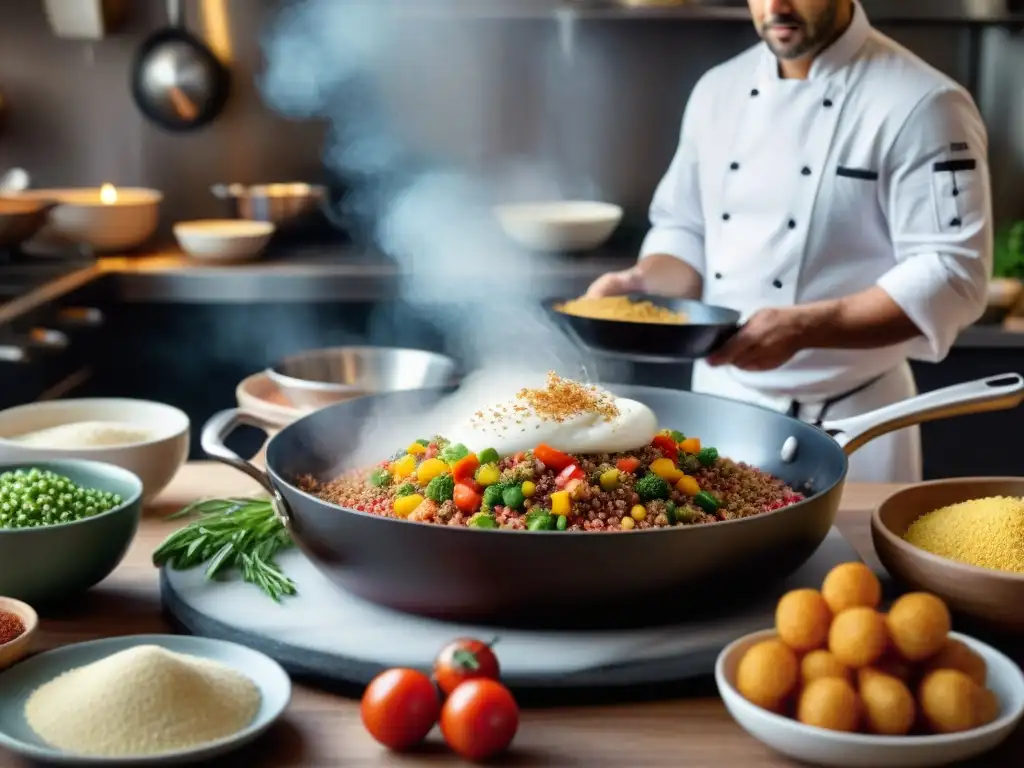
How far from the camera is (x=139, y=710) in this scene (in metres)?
1.08

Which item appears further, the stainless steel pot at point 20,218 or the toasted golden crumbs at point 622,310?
the stainless steel pot at point 20,218

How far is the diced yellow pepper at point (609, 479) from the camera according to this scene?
1.43 meters

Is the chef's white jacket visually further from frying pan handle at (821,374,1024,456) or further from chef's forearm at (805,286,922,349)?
frying pan handle at (821,374,1024,456)

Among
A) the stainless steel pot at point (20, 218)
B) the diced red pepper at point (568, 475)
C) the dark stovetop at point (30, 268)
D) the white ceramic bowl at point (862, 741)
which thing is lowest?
the white ceramic bowl at point (862, 741)

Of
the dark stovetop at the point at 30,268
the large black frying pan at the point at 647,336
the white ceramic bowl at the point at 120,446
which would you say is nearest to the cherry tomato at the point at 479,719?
the white ceramic bowl at the point at 120,446

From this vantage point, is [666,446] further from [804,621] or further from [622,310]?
[622,310]

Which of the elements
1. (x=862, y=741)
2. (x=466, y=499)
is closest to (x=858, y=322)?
(x=466, y=499)

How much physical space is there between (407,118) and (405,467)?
2.82 metres

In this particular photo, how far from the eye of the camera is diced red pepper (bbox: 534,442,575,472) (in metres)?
1.47

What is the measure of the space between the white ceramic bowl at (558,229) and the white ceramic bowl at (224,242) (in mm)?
715

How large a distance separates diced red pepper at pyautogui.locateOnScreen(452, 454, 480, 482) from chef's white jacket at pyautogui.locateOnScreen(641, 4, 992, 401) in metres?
1.23

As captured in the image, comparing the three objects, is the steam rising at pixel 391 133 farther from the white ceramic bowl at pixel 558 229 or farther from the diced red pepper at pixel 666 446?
the diced red pepper at pixel 666 446

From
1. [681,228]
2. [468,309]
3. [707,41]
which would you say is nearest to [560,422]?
[681,228]

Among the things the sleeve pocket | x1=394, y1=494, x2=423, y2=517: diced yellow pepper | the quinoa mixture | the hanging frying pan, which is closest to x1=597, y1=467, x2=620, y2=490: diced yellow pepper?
the quinoa mixture
